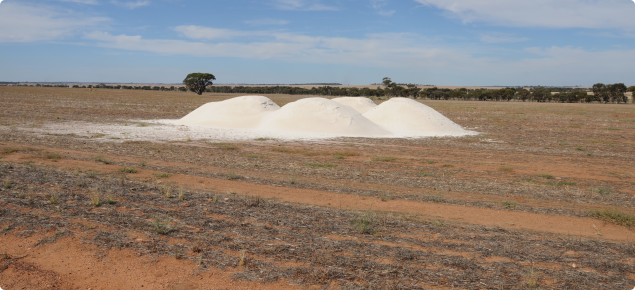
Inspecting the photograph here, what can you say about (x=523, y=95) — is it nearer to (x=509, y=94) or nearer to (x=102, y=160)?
(x=509, y=94)

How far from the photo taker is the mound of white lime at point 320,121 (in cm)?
2208

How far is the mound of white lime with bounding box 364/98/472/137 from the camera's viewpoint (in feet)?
76.9

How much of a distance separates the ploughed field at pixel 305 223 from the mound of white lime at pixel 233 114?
1132 cm

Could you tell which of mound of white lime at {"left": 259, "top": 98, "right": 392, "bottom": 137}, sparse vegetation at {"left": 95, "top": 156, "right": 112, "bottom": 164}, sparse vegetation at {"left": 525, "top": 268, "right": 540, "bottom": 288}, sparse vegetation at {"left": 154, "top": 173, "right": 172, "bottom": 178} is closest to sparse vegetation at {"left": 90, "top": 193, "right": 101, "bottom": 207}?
sparse vegetation at {"left": 154, "top": 173, "right": 172, "bottom": 178}

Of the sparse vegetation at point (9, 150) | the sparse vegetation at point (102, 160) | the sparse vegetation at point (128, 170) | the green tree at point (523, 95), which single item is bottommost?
the sparse vegetation at point (128, 170)

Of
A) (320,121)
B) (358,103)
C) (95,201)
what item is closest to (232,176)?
(95,201)

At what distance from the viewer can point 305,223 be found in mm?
6324

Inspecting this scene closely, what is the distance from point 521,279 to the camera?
4566 mm

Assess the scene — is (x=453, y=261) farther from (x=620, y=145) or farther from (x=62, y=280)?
(x=620, y=145)

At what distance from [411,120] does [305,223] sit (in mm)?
19821

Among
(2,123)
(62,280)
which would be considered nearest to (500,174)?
(62,280)

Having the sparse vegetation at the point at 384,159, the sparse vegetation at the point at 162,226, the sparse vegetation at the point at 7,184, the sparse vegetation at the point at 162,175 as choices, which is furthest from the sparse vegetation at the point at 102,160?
the sparse vegetation at the point at 384,159

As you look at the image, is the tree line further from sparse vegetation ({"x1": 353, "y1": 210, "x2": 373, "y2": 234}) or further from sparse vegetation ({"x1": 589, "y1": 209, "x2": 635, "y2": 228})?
sparse vegetation ({"x1": 353, "y1": 210, "x2": 373, "y2": 234})

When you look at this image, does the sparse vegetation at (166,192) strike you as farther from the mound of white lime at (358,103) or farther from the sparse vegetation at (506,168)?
the mound of white lime at (358,103)
